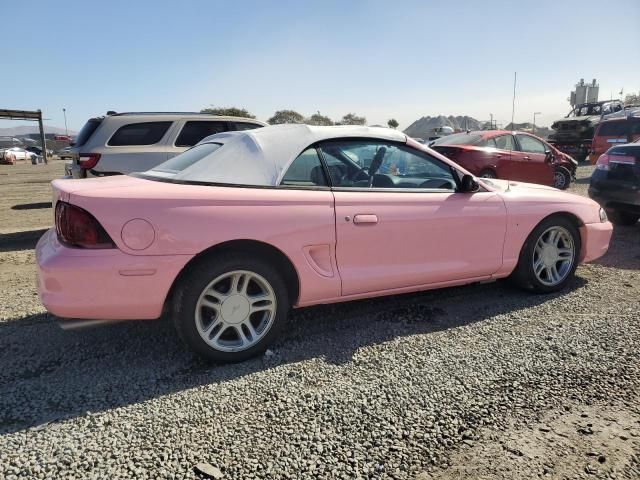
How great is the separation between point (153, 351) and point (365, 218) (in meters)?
1.72

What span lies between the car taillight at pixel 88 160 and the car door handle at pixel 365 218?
201 inches

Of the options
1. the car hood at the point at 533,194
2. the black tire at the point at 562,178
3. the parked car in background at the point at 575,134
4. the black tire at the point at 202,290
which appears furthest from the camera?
the parked car in background at the point at 575,134

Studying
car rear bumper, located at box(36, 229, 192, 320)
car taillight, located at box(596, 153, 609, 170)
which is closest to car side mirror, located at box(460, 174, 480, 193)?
car rear bumper, located at box(36, 229, 192, 320)

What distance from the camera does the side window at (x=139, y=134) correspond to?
723 cm

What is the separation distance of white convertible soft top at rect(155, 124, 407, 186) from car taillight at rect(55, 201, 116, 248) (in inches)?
25.3

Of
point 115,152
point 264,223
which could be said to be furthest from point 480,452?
point 115,152

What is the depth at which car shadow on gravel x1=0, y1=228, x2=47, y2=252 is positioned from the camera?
21.7 ft

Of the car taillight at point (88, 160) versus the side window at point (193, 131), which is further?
the side window at point (193, 131)

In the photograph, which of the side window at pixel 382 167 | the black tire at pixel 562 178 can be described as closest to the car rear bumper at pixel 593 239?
the side window at pixel 382 167

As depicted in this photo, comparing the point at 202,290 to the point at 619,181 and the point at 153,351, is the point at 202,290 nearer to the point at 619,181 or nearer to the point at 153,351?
the point at 153,351

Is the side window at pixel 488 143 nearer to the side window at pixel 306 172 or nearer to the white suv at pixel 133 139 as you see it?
the white suv at pixel 133 139

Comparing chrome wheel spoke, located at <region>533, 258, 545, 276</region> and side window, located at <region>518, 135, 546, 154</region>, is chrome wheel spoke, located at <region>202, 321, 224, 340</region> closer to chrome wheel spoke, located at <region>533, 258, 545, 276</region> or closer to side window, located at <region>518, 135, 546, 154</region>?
chrome wheel spoke, located at <region>533, 258, 545, 276</region>

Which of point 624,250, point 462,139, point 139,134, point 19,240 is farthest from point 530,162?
point 19,240

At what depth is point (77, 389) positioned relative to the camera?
2.78 meters
